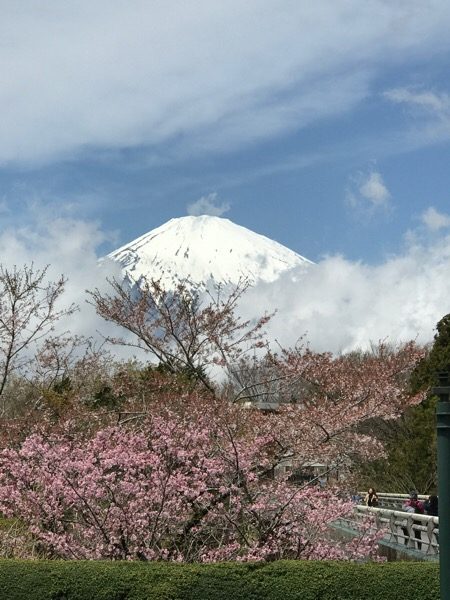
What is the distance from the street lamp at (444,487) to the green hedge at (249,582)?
5.38 metres

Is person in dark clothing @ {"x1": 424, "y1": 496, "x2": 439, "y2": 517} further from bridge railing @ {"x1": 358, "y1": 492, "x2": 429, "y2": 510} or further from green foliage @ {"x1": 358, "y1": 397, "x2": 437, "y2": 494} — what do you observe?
bridge railing @ {"x1": 358, "y1": 492, "x2": 429, "y2": 510}

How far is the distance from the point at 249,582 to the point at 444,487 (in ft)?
18.7

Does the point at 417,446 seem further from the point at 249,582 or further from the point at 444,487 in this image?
the point at 444,487

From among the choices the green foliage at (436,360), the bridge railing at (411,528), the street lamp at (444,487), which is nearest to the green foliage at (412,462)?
the green foliage at (436,360)

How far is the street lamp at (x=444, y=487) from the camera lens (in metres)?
5.64

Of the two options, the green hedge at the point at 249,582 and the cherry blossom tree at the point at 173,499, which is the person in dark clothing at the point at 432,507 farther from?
the green hedge at the point at 249,582

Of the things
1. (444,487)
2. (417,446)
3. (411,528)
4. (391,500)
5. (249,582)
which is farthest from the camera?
(391,500)

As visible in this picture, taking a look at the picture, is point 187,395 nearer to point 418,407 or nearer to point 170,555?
point 170,555

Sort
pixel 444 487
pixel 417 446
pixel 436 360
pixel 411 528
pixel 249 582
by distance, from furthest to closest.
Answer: pixel 436 360 < pixel 417 446 < pixel 411 528 < pixel 249 582 < pixel 444 487

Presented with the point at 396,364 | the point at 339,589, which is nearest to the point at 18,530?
the point at 339,589

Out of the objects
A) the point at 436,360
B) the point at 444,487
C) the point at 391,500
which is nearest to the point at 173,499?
the point at 444,487

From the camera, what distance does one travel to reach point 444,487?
5.72 metres

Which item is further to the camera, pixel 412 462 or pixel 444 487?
pixel 412 462

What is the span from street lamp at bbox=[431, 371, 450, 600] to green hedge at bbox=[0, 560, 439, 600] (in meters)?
5.38
